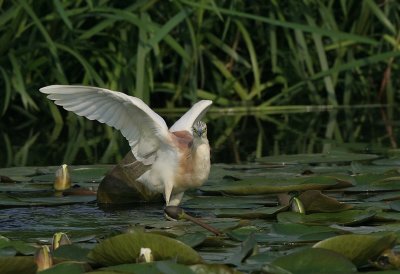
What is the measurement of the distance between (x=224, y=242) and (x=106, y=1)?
5065 mm

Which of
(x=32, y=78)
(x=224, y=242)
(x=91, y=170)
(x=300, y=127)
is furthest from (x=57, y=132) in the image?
(x=224, y=242)

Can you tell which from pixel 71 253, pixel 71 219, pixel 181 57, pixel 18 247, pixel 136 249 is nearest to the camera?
pixel 136 249

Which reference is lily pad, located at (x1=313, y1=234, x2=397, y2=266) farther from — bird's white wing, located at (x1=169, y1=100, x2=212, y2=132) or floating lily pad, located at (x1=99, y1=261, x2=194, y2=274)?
bird's white wing, located at (x1=169, y1=100, x2=212, y2=132)

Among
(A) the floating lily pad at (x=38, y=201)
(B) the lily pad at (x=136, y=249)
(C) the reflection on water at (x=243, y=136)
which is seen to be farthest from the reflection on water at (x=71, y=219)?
(C) the reflection on water at (x=243, y=136)

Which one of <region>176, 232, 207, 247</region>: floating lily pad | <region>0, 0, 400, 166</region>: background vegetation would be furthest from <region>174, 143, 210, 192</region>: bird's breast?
<region>0, 0, 400, 166</region>: background vegetation

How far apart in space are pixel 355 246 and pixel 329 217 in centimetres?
87

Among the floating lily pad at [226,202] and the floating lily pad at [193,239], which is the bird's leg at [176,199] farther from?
the floating lily pad at [193,239]

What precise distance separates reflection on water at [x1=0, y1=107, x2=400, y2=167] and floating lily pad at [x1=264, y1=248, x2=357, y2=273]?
336 centimetres

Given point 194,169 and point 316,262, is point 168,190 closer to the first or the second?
point 194,169

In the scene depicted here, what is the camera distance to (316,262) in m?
3.15

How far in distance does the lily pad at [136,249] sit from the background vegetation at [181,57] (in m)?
3.75

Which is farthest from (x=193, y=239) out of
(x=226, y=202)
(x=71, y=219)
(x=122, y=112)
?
(x=122, y=112)

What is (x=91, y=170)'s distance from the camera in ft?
18.8

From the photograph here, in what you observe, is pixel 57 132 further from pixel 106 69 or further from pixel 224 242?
pixel 224 242
